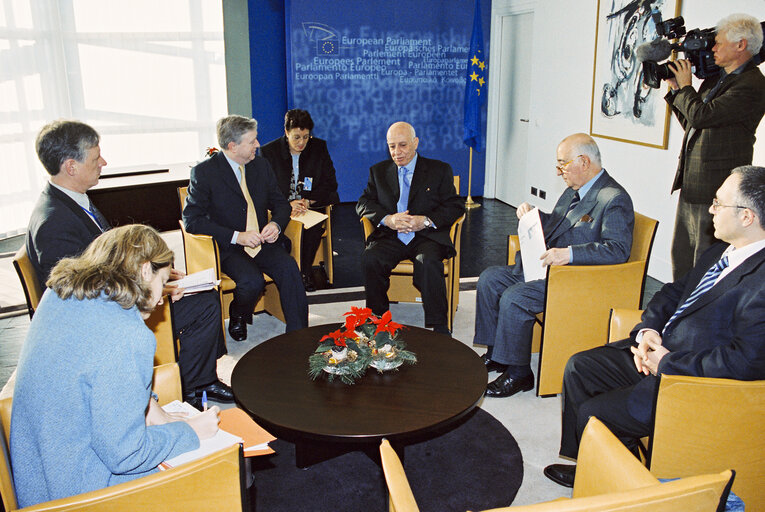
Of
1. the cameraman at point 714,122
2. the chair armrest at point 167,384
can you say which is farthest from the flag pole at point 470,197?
the chair armrest at point 167,384

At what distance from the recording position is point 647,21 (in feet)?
17.3

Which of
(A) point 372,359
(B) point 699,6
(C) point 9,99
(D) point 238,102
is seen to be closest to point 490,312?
(A) point 372,359

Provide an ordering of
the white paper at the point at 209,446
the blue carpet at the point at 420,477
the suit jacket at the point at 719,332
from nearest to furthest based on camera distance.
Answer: the white paper at the point at 209,446 → the suit jacket at the point at 719,332 → the blue carpet at the point at 420,477

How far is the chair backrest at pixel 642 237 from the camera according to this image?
10.9ft

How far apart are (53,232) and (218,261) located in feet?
3.65

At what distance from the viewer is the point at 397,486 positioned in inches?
54.8

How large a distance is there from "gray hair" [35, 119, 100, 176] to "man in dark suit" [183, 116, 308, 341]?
3.58 feet

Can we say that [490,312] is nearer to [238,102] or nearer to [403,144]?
[403,144]

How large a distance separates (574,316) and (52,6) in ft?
22.1

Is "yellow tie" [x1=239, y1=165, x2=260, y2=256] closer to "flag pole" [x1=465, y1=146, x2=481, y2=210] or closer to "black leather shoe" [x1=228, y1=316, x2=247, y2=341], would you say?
"black leather shoe" [x1=228, y1=316, x2=247, y2=341]

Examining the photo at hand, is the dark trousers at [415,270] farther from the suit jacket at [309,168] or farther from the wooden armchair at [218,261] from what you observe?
the suit jacket at [309,168]

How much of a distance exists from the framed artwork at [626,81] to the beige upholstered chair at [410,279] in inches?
80.7

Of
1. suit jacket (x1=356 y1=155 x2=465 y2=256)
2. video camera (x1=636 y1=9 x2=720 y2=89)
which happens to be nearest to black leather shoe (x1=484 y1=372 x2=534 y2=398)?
suit jacket (x1=356 y1=155 x2=465 y2=256)

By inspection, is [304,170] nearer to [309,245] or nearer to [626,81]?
[309,245]
